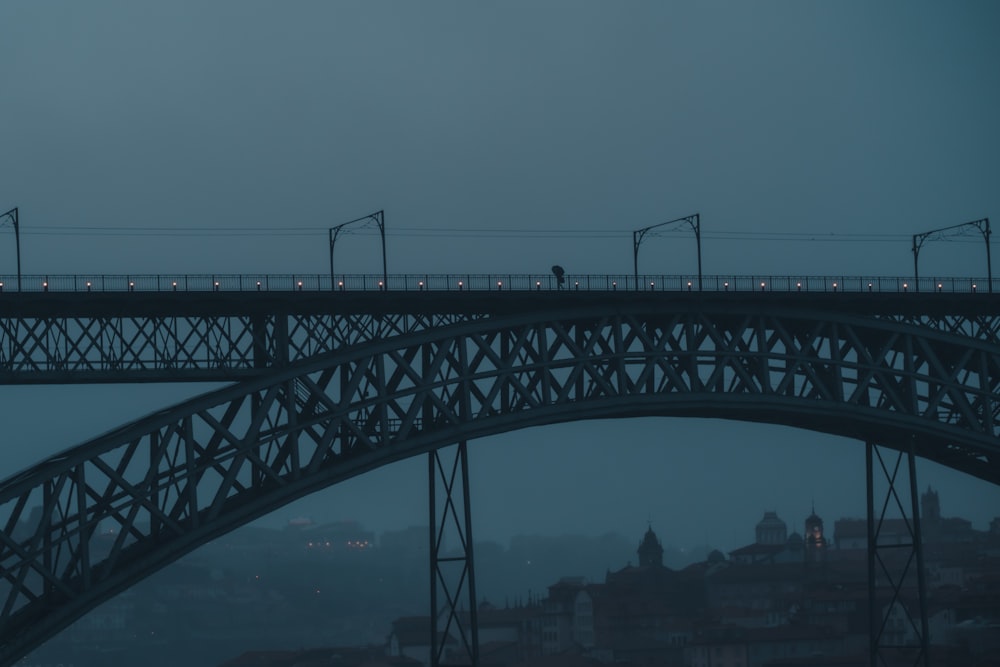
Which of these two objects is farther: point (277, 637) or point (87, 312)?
point (277, 637)

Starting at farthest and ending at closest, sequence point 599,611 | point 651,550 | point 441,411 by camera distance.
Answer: point 651,550, point 599,611, point 441,411

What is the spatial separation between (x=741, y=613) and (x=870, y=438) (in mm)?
80978

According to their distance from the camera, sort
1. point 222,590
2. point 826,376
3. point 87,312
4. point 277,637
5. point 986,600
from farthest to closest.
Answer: point 222,590 < point 277,637 < point 986,600 < point 826,376 < point 87,312

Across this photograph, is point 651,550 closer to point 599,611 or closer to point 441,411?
point 599,611

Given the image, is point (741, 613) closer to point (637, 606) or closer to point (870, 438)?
point (637, 606)

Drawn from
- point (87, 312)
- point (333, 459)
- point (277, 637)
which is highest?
point (87, 312)

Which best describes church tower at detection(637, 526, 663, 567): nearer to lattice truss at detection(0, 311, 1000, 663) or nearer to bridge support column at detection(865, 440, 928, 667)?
bridge support column at detection(865, 440, 928, 667)

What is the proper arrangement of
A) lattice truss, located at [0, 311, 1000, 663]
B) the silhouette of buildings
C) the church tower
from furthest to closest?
1. the church tower
2. the silhouette of buildings
3. lattice truss, located at [0, 311, 1000, 663]

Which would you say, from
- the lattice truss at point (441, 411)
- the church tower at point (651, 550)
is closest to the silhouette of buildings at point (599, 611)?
the church tower at point (651, 550)

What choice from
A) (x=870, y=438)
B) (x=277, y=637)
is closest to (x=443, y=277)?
(x=870, y=438)

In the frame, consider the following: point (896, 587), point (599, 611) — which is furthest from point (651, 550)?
point (896, 587)

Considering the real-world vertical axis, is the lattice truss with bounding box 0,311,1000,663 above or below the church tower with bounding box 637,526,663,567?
above

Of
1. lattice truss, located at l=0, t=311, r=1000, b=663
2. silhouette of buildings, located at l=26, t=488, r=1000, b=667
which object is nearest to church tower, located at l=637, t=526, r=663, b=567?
silhouette of buildings, located at l=26, t=488, r=1000, b=667

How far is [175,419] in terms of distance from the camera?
43.3 metres
